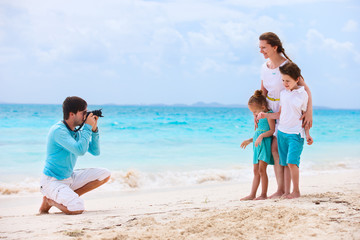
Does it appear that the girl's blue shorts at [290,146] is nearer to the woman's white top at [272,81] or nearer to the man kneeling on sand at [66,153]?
the woman's white top at [272,81]

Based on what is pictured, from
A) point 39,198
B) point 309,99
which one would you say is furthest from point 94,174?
point 309,99

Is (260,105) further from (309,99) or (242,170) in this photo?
(242,170)

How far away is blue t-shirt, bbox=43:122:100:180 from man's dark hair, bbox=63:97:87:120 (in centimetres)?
13

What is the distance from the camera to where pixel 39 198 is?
5.27m

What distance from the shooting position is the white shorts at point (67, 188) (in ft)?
11.5

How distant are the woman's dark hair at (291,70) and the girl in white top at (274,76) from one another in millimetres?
181

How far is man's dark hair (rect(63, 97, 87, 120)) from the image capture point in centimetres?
362

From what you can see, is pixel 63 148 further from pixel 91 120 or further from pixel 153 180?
pixel 153 180

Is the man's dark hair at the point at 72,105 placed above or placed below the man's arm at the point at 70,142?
above

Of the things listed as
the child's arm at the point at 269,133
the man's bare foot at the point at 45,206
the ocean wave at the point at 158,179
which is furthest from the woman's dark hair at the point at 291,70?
the ocean wave at the point at 158,179

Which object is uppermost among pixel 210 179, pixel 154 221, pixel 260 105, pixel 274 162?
pixel 260 105

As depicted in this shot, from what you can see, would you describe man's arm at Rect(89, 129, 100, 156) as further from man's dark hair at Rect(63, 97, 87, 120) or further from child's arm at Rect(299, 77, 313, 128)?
child's arm at Rect(299, 77, 313, 128)

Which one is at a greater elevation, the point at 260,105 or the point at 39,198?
the point at 260,105

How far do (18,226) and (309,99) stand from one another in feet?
9.61
